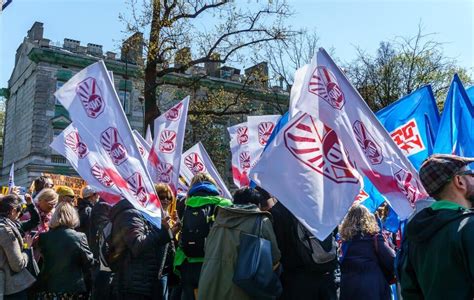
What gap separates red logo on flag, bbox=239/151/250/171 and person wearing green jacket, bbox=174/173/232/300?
20.5 feet

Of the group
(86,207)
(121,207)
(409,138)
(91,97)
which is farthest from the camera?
(86,207)

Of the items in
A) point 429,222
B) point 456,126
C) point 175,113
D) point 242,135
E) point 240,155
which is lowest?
point 429,222

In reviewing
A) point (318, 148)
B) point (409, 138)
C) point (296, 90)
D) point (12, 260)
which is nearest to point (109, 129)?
point (12, 260)

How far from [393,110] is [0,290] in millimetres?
4699

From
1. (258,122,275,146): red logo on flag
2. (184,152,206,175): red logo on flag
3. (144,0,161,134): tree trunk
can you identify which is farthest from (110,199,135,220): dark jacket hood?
(144,0,161,134): tree trunk

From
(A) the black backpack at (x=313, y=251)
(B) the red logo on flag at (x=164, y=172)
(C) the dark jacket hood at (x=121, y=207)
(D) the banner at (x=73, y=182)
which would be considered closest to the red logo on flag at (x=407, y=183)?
(A) the black backpack at (x=313, y=251)

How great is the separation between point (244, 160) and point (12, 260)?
7044 millimetres

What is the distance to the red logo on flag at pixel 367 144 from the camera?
4.05 metres

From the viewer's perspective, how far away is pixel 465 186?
9.01ft

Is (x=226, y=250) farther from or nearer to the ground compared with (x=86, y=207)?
nearer to the ground

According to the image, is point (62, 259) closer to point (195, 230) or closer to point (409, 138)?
point (195, 230)

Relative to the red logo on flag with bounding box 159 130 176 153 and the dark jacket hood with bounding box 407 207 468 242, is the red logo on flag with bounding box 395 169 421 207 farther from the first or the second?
the red logo on flag with bounding box 159 130 176 153

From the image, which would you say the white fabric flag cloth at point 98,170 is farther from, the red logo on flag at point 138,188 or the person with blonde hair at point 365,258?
the person with blonde hair at point 365,258

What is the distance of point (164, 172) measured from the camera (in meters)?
7.49
